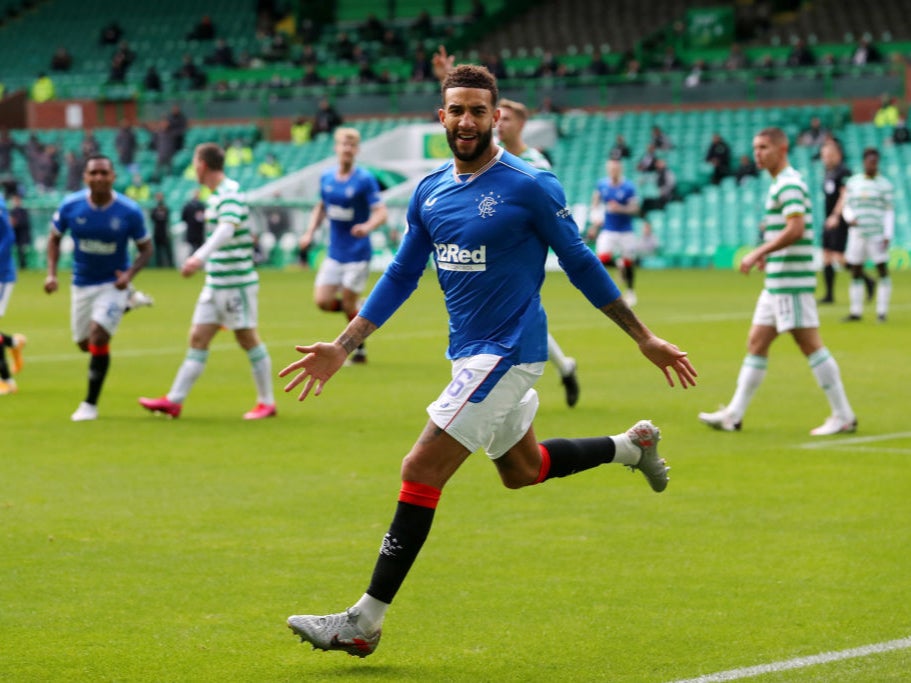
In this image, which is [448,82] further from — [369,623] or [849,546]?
[849,546]

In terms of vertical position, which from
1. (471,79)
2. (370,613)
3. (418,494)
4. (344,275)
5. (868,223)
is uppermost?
(471,79)

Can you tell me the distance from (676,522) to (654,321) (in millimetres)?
13953

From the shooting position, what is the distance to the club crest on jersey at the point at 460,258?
6.30 meters

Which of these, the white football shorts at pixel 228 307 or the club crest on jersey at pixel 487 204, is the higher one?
the club crest on jersey at pixel 487 204

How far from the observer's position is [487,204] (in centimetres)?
629

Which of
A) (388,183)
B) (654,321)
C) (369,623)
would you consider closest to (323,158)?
(388,183)

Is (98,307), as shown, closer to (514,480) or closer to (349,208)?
(349,208)

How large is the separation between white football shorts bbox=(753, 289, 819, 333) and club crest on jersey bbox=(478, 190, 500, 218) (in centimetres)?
554

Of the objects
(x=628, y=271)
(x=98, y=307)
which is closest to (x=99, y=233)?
(x=98, y=307)

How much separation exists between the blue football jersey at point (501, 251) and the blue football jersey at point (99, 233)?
737cm

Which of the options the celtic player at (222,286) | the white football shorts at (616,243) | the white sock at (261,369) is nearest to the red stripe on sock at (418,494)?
the celtic player at (222,286)

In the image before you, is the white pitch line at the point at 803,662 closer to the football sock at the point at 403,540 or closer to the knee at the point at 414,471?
the football sock at the point at 403,540

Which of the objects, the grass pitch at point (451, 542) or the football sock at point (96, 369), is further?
the football sock at point (96, 369)

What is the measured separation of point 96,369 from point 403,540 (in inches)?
301
